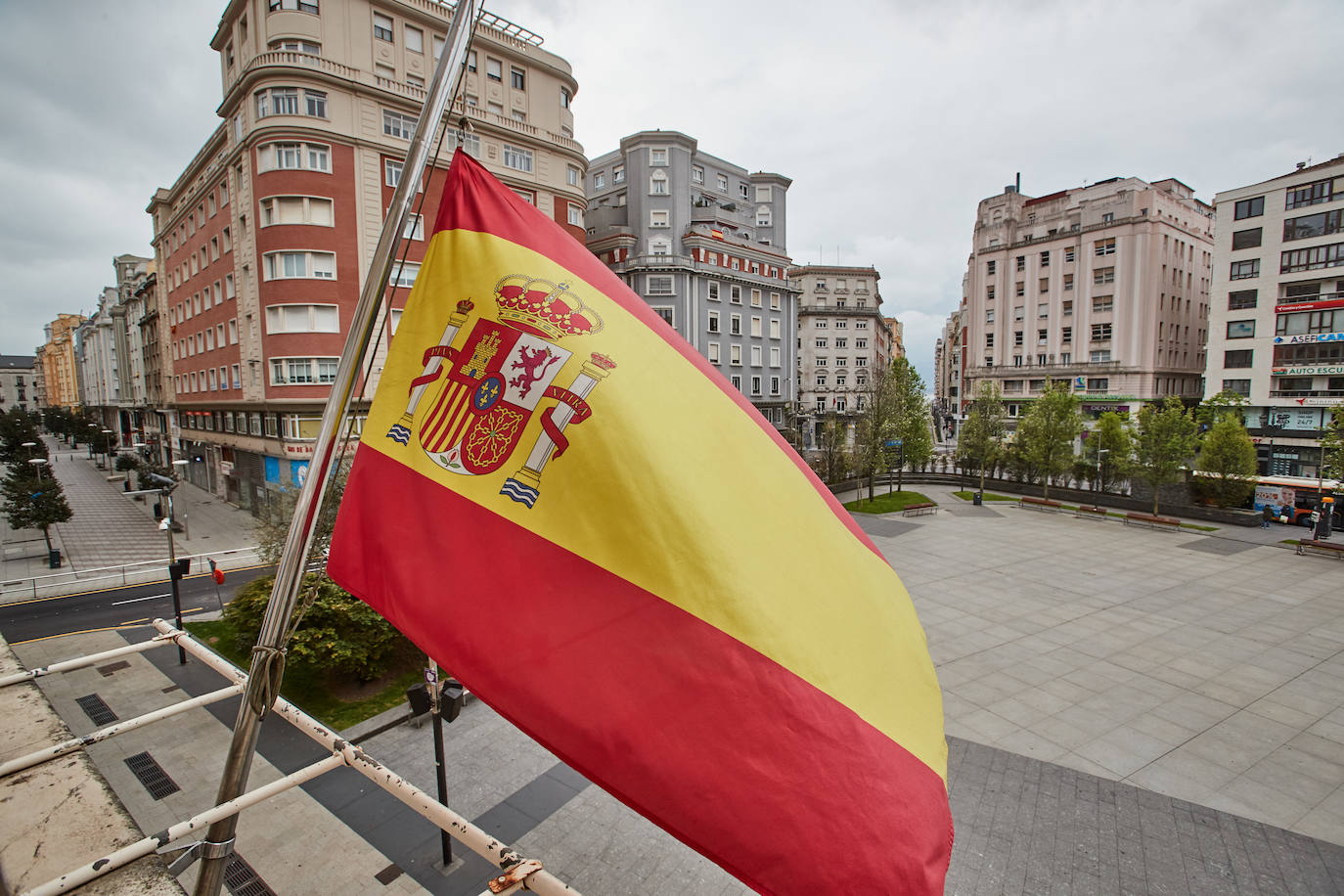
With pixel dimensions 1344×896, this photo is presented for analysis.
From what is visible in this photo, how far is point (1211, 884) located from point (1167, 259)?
66124 millimetres

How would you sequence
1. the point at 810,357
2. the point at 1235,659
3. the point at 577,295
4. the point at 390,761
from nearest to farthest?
the point at 577,295
the point at 390,761
the point at 1235,659
the point at 810,357

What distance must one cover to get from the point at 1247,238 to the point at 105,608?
6775 cm

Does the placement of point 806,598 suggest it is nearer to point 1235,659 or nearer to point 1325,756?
point 1325,756

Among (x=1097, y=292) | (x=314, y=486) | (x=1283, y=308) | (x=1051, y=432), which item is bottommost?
(x=1051, y=432)

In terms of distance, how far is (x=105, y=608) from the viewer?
18797mm

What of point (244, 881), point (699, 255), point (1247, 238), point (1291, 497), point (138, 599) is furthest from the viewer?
point (699, 255)

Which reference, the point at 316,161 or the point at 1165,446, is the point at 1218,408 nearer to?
the point at 1165,446

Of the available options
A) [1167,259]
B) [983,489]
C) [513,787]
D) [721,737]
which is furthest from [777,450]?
[1167,259]

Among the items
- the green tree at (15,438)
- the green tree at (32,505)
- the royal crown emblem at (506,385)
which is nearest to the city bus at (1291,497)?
the royal crown emblem at (506,385)

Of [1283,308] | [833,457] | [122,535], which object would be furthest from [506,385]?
[1283,308]

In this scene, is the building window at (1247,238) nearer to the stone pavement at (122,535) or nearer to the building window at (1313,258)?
the building window at (1313,258)

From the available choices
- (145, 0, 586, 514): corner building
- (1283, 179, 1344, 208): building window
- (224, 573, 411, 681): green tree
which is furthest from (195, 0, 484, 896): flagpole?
(1283, 179, 1344, 208): building window

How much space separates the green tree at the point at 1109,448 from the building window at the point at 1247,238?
23.0m

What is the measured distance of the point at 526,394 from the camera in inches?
122
